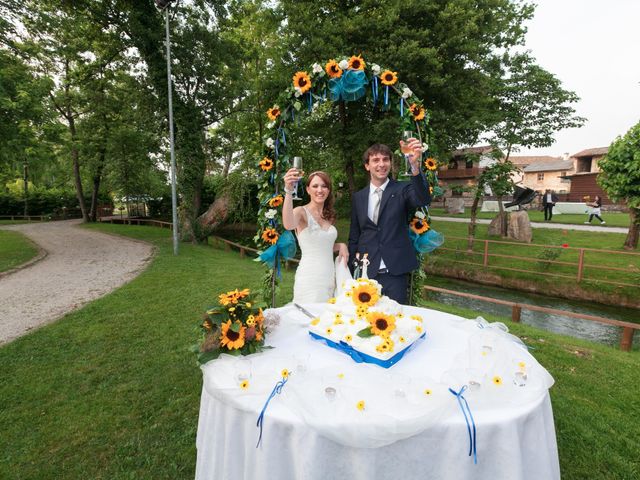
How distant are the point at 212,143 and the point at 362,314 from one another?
20.5 metres

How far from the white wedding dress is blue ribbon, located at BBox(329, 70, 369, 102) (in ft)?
5.05

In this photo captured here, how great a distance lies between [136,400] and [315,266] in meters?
2.45

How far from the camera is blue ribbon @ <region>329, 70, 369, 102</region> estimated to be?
3.76 metres

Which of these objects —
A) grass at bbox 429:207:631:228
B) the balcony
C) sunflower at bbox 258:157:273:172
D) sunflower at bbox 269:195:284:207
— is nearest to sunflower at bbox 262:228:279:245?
sunflower at bbox 269:195:284:207

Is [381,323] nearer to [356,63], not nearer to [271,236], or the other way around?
[271,236]

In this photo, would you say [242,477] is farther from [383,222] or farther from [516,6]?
[516,6]

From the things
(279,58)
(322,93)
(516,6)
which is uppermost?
(516,6)

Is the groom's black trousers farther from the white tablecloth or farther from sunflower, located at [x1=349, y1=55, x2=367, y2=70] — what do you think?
sunflower, located at [x1=349, y1=55, x2=367, y2=70]

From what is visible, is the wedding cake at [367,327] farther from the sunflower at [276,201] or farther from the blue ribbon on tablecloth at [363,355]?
the sunflower at [276,201]

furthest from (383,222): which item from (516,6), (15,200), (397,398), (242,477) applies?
(15,200)

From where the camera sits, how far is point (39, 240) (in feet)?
53.0

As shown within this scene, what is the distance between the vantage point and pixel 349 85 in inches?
150

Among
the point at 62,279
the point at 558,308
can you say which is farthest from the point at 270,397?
the point at 558,308

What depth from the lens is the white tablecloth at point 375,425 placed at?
4.61ft
